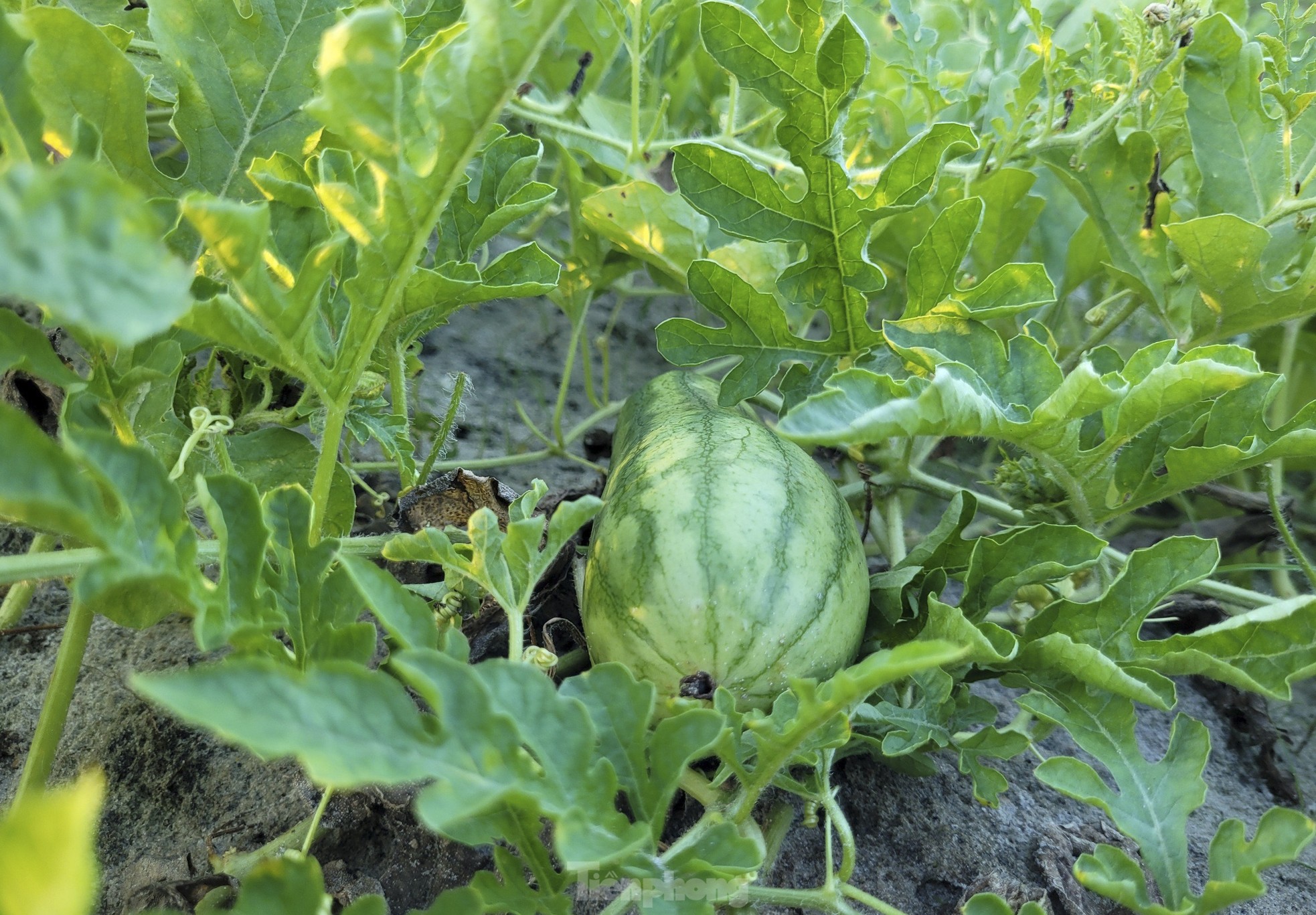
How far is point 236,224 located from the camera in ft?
3.01

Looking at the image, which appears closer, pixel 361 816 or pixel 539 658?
pixel 539 658

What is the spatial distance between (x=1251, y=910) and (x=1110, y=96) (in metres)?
1.36

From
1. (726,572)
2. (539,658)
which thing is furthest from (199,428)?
(726,572)

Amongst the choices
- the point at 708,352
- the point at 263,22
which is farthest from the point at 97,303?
the point at 708,352

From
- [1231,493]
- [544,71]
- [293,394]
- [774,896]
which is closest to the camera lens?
[774,896]

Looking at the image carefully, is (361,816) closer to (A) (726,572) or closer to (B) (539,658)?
(B) (539,658)

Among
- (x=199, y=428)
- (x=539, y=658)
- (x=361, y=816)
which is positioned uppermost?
(x=199, y=428)

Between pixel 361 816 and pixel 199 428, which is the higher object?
pixel 199 428

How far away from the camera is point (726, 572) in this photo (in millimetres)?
1267

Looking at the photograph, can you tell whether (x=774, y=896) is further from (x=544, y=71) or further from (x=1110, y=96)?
(x=544, y=71)

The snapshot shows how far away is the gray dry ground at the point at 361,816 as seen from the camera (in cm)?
134

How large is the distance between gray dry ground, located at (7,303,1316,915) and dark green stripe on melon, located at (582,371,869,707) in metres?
0.34

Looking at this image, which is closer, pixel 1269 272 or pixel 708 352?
pixel 708 352

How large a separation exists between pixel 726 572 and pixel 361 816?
0.63 metres
